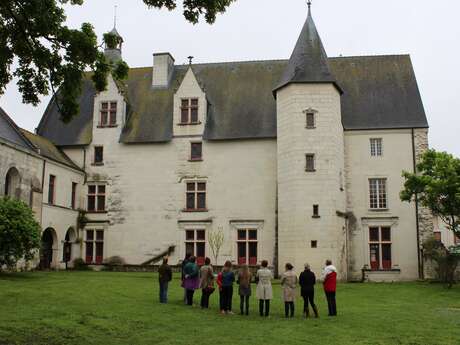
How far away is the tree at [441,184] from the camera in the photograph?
79.1ft

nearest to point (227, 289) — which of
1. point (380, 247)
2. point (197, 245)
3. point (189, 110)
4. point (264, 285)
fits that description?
point (264, 285)

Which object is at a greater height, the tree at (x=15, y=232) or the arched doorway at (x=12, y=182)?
the arched doorway at (x=12, y=182)

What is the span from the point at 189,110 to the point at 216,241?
790 centimetres

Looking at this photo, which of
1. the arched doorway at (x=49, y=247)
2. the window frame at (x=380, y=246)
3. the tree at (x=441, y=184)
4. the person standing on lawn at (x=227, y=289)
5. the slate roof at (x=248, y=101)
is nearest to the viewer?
the person standing on lawn at (x=227, y=289)

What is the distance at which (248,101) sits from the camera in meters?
34.5

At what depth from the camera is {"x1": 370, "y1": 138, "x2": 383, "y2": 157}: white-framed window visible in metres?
32.3

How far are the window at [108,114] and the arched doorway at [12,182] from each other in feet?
26.3

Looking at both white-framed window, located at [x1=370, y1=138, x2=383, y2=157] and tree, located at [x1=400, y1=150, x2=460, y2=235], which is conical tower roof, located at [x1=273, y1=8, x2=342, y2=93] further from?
tree, located at [x1=400, y1=150, x2=460, y2=235]

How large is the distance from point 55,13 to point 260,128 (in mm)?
23146

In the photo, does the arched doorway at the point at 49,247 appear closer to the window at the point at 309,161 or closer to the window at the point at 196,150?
the window at the point at 196,150

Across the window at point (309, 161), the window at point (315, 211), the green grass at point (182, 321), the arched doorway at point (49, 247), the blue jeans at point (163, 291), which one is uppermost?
the window at point (309, 161)

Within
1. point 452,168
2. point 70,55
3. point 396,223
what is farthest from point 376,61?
point 70,55

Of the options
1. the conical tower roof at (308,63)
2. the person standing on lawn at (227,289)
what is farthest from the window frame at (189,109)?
the person standing on lawn at (227,289)

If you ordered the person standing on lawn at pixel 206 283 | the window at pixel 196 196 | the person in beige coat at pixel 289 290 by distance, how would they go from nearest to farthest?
1. the person in beige coat at pixel 289 290
2. the person standing on lawn at pixel 206 283
3. the window at pixel 196 196
